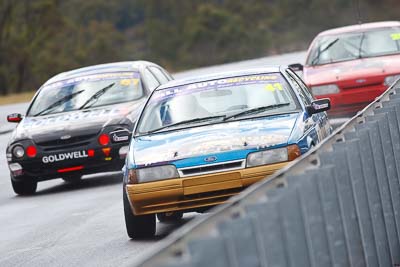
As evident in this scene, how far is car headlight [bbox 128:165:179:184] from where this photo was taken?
10.5m

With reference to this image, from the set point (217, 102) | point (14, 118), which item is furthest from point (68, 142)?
point (217, 102)

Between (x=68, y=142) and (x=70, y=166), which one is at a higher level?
(x=68, y=142)

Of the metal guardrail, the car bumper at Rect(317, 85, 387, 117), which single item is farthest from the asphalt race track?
the car bumper at Rect(317, 85, 387, 117)

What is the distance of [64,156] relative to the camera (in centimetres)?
1642

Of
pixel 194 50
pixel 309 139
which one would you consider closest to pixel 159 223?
pixel 309 139

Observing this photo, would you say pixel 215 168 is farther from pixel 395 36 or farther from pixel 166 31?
pixel 166 31

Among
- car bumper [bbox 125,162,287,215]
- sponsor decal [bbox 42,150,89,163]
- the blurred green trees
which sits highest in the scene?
car bumper [bbox 125,162,287,215]

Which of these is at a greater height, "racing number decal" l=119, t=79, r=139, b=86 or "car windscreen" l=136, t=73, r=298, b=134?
"car windscreen" l=136, t=73, r=298, b=134

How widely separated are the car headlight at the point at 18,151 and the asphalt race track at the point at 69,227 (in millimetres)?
564

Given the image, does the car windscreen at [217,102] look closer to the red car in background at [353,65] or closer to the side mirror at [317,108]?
the side mirror at [317,108]

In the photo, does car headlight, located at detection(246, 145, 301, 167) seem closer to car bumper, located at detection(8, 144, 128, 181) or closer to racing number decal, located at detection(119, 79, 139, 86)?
car bumper, located at detection(8, 144, 128, 181)

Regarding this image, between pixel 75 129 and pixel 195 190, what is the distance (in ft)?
20.5

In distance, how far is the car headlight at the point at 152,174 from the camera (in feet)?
34.4

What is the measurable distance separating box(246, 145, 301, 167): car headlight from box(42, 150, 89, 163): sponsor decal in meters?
6.17
